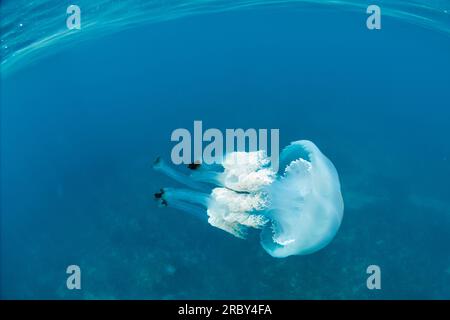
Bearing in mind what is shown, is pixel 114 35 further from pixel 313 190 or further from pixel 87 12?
pixel 313 190

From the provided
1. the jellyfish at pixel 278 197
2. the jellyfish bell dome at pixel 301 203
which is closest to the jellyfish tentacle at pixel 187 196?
the jellyfish at pixel 278 197

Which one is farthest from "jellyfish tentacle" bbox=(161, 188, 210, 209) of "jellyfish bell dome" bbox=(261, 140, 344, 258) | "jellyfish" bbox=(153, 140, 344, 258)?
"jellyfish bell dome" bbox=(261, 140, 344, 258)

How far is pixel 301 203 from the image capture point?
12.5 metres

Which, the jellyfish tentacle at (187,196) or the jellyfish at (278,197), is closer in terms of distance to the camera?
the jellyfish at (278,197)

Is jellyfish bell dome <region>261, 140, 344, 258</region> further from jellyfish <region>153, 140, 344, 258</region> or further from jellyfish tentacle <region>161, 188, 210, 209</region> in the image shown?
jellyfish tentacle <region>161, 188, 210, 209</region>

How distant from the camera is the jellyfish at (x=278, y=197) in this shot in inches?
488

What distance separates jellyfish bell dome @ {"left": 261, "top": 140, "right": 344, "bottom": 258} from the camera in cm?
1236

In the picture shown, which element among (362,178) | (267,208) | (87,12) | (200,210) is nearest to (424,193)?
(362,178)

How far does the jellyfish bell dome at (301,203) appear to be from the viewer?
487 inches

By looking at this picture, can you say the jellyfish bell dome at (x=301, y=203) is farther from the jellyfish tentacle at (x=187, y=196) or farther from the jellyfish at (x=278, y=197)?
the jellyfish tentacle at (x=187, y=196)

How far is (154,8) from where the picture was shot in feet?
65.2

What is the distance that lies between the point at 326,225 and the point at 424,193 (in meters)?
5.83

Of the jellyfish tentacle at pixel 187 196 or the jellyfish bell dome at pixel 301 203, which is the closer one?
the jellyfish bell dome at pixel 301 203

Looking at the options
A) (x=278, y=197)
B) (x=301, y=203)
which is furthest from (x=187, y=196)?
(x=301, y=203)
